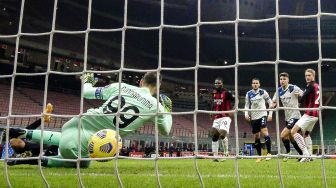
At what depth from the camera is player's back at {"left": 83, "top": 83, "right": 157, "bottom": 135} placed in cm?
514

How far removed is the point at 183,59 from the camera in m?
28.1

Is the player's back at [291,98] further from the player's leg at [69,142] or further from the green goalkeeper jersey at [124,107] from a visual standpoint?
the player's leg at [69,142]

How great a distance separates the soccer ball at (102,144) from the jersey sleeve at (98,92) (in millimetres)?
447

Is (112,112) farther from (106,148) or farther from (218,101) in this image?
(218,101)

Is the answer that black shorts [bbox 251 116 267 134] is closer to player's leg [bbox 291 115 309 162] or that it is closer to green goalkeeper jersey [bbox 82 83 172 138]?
player's leg [bbox 291 115 309 162]

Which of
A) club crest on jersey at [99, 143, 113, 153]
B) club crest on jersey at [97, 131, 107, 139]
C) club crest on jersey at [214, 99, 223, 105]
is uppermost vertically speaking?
club crest on jersey at [214, 99, 223, 105]

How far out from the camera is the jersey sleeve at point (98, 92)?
5020mm

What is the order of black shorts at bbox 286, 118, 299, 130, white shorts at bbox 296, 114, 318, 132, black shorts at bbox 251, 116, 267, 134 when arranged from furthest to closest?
1. black shorts at bbox 251, 116, 267, 134
2. black shorts at bbox 286, 118, 299, 130
3. white shorts at bbox 296, 114, 318, 132

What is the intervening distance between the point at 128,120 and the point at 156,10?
20.6 metres

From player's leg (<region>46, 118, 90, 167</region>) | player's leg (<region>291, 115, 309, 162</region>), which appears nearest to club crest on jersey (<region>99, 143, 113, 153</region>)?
player's leg (<region>46, 118, 90, 167</region>)

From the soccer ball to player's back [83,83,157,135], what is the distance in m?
0.29

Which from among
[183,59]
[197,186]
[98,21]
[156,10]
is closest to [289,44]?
[183,59]

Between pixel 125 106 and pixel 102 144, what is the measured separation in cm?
62

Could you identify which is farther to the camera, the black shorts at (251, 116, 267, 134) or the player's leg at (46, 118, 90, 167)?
the black shorts at (251, 116, 267, 134)
